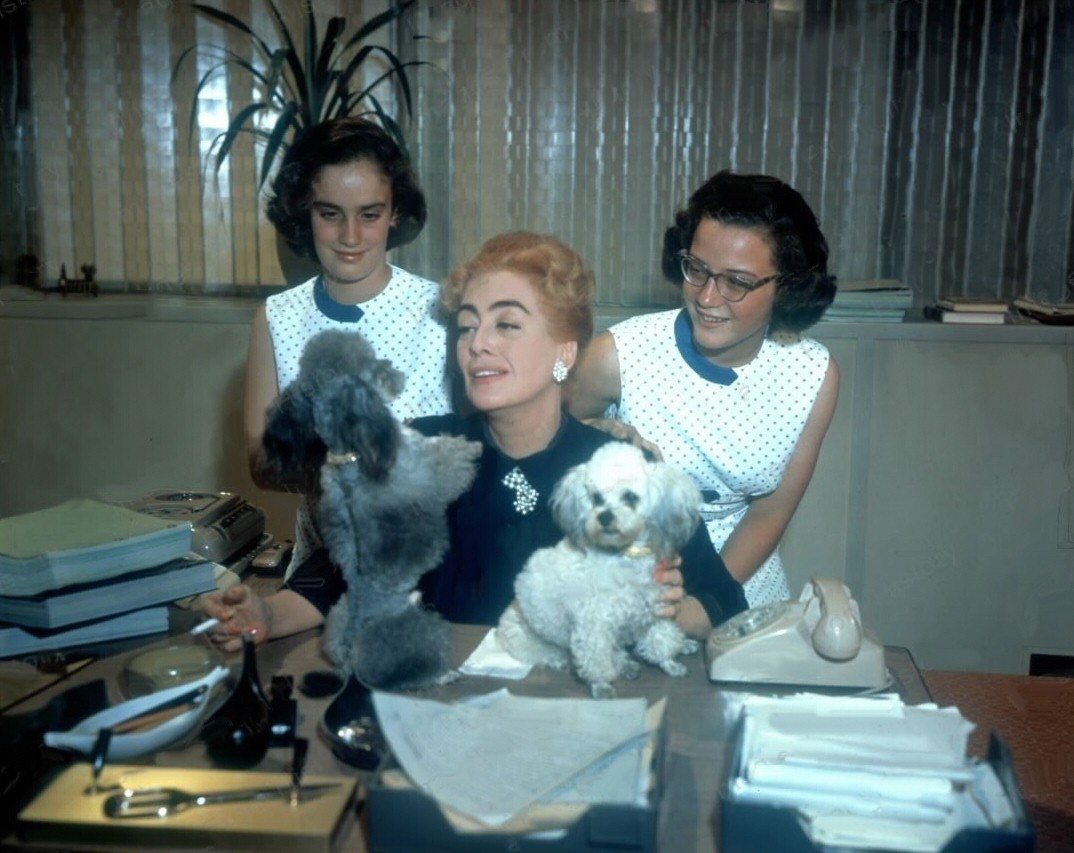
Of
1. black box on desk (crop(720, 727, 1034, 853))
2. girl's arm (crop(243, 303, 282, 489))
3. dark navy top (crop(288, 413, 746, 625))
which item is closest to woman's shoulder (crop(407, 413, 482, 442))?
dark navy top (crop(288, 413, 746, 625))

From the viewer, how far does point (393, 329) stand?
149cm

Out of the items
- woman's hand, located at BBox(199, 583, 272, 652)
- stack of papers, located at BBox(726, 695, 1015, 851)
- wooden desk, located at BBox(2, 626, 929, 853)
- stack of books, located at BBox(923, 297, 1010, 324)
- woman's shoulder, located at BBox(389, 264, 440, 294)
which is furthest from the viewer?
stack of books, located at BBox(923, 297, 1010, 324)

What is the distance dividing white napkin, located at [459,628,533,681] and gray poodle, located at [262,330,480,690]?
0.17 m

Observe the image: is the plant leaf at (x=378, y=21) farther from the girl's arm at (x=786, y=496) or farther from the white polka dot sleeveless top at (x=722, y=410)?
the girl's arm at (x=786, y=496)

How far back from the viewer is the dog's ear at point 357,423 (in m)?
1.08

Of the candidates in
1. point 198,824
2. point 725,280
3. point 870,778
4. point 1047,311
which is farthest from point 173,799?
point 1047,311

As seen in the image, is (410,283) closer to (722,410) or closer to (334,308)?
(334,308)

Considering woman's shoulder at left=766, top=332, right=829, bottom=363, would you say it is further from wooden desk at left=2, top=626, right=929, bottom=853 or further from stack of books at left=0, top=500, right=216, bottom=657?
stack of books at left=0, top=500, right=216, bottom=657

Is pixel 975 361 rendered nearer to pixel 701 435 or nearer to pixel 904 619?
pixel 904 619

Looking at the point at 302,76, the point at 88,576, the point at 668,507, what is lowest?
the point at 88,576

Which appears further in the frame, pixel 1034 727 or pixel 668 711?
pixel 1034 727

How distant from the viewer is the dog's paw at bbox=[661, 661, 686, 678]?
1340 millimetres

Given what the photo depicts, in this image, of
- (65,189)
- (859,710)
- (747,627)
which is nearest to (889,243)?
(747,627)

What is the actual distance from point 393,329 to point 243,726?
1.97 feet
